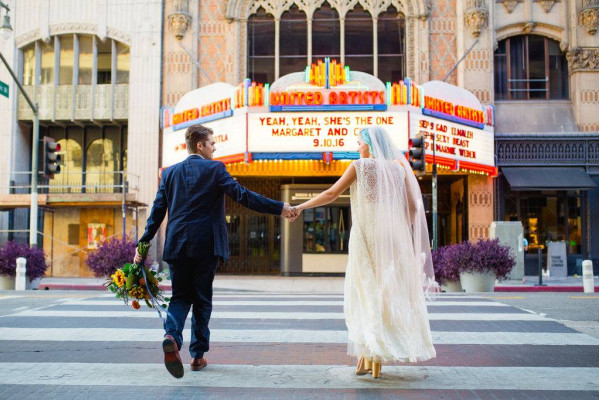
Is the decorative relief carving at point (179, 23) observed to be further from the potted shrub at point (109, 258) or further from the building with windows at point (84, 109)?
the potted shrub at point (109, 258)

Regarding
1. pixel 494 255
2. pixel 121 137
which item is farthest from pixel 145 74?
pixel 494 255

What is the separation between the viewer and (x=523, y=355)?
592 cm

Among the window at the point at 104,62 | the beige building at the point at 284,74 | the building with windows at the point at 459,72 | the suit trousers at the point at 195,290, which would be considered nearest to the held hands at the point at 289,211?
the suit trousers at the point at 195,290

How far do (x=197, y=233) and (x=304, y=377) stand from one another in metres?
1.44

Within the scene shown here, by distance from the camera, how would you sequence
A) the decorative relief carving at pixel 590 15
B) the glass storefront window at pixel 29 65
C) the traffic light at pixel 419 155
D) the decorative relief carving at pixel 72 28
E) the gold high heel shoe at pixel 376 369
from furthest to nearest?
the glass storefront window at pixel 29 65
the decorative relief carving at pixel 72 28
the decorative relief carving at pixel 590 15
the traffic light at pixel 419 155
the gold high heel shoe at pixel 376 369

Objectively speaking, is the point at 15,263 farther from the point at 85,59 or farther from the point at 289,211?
the point at 289,211

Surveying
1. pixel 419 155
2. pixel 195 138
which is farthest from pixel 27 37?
pixel 195 138

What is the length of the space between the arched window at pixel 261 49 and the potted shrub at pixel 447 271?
10882 mm

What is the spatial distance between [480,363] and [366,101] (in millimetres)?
13920

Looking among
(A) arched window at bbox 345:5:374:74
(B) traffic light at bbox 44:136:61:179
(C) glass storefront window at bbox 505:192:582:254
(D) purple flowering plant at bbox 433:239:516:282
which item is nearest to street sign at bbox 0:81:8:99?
(B) traffic light at bbox 44:136:61:179

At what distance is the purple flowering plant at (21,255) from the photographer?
49.5 ft

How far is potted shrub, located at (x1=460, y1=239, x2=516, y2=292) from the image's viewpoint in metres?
13.8

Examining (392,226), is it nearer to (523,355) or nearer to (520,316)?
(523,355)

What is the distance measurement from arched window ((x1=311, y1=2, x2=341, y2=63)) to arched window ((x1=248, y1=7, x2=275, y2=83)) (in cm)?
154
